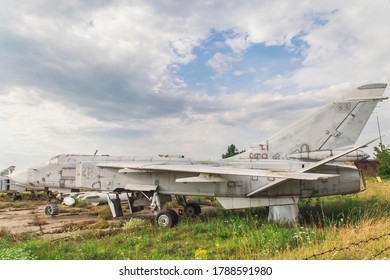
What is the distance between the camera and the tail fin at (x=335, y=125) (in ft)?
36.3

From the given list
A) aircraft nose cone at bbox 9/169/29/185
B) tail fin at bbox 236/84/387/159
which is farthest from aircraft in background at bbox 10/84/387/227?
aircraft nose cone at bbox 9/169/29/185

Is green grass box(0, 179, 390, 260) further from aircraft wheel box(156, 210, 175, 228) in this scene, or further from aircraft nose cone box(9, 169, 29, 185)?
aircraft nose cone box(9, 169, 29, 185)

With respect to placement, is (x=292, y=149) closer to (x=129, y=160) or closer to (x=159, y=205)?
(x=159, y=205)

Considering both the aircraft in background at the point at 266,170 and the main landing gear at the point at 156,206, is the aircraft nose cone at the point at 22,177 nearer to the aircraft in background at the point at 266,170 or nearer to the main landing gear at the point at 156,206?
the aircraft in background at the point at 266,170

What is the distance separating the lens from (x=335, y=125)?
36.7 ft

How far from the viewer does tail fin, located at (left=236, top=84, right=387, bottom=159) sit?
11078 mm

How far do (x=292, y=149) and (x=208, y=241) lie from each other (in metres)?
5.34

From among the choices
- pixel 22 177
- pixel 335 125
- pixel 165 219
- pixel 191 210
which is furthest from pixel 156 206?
pixel 335 125

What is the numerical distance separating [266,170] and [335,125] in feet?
11.2

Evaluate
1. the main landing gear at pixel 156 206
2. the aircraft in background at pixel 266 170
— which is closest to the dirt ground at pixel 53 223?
the main landing gear at pixel 156 206

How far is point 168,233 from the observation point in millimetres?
9078

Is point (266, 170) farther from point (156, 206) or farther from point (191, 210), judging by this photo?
point (191, 210)

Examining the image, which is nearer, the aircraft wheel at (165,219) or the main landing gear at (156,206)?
the aircraft wheel at (165,219)
